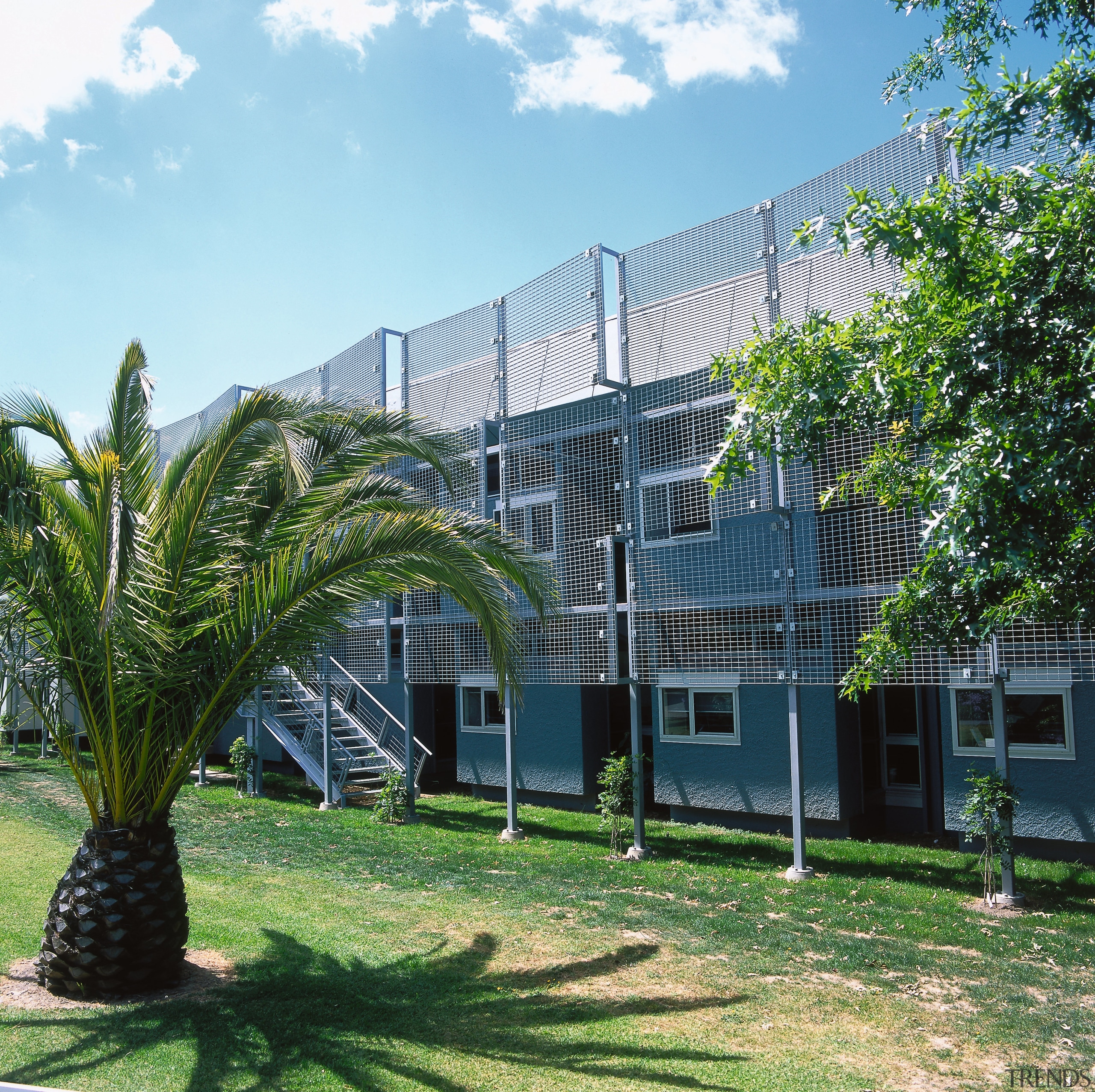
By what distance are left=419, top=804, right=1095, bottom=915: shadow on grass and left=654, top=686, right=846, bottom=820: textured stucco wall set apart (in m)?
0.54

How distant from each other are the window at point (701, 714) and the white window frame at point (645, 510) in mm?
3060

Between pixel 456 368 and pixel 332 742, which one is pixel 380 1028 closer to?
pixel 332 742

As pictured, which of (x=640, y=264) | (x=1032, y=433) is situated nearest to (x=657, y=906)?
(x=1032, y=433)

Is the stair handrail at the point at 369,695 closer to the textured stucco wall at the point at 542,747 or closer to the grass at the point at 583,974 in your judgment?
the textured stucco wall at the point at 542,747

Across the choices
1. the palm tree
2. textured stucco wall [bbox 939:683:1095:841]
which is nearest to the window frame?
A: the palm tree

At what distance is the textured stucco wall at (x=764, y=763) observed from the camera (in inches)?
520

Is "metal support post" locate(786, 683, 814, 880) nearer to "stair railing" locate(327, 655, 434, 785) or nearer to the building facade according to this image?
the building facade

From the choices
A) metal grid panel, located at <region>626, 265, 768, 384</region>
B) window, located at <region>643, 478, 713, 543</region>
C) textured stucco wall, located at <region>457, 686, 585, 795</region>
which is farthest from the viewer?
textured stucco wall, located at <region>457, 686, 585, 795</region>

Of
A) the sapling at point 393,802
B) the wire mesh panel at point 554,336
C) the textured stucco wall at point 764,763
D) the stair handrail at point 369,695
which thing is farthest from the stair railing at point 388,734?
the wire mesh panel at point 554,336

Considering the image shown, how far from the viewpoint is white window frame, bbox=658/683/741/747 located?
14.0m

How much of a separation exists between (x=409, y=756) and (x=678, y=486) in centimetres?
679

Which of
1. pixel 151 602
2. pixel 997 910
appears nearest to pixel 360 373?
pixel 151 602

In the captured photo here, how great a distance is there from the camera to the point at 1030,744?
11.5 metres

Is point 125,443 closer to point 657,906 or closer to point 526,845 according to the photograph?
point 657,906
